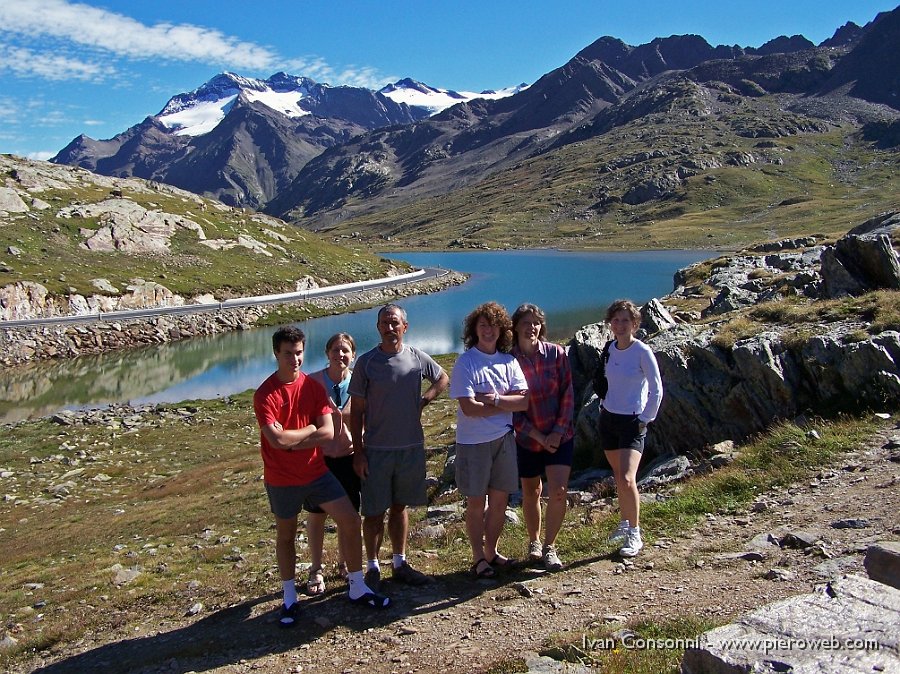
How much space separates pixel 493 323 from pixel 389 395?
1.56 meters

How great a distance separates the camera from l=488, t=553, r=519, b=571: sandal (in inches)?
325

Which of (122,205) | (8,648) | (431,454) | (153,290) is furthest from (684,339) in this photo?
(122,205)

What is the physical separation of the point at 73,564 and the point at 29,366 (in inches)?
1880

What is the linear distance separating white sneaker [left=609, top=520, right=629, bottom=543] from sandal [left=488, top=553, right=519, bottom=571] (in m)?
1.38

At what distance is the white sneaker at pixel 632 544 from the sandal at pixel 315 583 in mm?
3960

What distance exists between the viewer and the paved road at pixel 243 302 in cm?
6094

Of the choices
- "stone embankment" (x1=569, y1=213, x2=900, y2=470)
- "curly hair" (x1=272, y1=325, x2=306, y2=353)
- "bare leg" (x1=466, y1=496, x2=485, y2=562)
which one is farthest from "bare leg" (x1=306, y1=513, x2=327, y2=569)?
"stone embankment" (x1=569, y1=213, x2=900, y2=470)

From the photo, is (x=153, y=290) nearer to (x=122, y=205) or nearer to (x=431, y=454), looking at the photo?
(x=122, y=205)

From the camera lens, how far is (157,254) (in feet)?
293

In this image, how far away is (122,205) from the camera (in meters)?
99.4

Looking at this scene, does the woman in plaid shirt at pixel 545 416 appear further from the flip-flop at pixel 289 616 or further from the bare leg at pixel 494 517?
the flip-flop at pixel 289 616

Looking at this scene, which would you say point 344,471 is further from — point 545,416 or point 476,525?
point 545,416

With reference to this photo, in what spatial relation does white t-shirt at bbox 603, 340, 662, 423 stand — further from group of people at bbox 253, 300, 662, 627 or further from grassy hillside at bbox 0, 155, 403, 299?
grassy hillside at bbox 0, 155, 403, 299

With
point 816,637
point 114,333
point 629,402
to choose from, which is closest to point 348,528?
point 629,402
